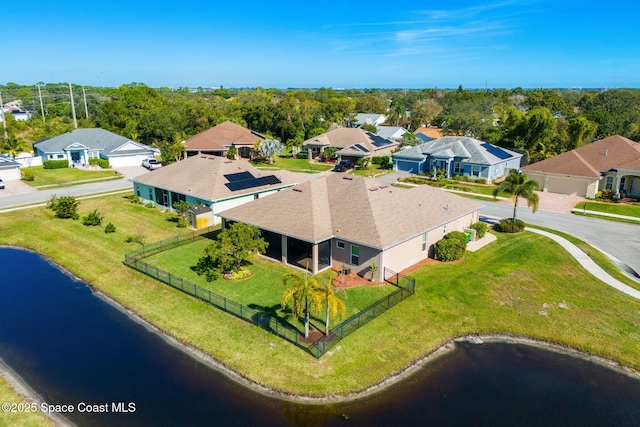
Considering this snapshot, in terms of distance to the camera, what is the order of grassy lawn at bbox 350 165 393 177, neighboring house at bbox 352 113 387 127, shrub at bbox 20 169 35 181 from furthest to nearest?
neighboring house at bbox 352 113 387 127 → grassy lawn at bbox 350 165 393 177 → shrub at bbox 20 169 35 181

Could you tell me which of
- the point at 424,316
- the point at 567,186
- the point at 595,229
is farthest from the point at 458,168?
the point at 424,316

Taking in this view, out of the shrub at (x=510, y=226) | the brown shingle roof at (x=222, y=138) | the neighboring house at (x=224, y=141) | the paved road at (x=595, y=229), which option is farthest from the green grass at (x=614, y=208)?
the brown shingle roof at (x=222, y=138)

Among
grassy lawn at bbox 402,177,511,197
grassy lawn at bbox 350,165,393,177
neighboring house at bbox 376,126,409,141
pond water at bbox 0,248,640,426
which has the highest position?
neighboring house at bbox 376,126,409,141

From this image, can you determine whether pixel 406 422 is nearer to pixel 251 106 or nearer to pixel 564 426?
pixel 564 426

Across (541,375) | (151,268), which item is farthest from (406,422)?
(151,268)

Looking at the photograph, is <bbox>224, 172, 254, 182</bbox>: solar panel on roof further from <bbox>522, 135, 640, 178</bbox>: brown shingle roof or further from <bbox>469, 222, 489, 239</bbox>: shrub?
<bbox>522, 135, 640, 178</bbox>: brown shingle roof

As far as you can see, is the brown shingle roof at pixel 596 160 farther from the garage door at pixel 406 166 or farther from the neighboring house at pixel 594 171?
the garage door at pixel 406 166

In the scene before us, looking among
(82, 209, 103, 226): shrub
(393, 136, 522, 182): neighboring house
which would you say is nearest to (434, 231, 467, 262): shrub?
(82, 209, 103, 226): shrub
